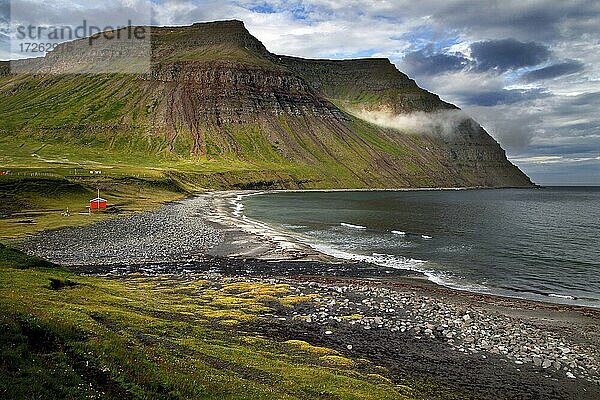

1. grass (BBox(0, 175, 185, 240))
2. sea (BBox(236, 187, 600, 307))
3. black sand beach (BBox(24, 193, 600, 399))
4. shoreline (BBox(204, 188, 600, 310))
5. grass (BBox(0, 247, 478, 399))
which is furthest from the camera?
grass (BBox(0, 175, 185, 240))

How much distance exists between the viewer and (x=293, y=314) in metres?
33.8

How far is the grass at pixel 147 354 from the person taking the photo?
15.6 metres

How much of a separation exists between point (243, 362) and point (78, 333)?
Answer: 7682 mm

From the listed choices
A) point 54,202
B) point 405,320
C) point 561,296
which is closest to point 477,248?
point 561,296

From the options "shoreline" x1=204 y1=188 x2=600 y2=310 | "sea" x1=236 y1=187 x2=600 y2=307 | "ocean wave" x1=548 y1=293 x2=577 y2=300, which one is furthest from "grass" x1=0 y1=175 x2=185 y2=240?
"ocean wave" x1=548 y1=293 x2=577 y2=300

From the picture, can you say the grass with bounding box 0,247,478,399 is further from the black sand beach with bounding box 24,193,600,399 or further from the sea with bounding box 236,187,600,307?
the sea with bounding box 236,187,600,307

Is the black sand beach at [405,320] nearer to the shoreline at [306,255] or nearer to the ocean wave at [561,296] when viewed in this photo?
the shoreline at [306,255]

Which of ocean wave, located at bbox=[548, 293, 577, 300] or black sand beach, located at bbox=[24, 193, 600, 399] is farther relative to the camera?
ocean wave, located at bbox=[548, 293, 577, 300]

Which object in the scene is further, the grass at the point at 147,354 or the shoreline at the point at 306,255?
the shoreline at the point at 306,255

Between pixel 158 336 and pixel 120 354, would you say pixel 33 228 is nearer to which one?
pixel 158 336

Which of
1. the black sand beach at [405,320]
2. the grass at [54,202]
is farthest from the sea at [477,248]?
the grass at [54,202]

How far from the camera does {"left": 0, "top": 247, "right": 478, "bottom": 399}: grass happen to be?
51.2 feet

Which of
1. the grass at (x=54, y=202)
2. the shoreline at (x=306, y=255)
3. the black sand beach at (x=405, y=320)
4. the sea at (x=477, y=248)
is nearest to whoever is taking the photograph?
the black sand beach at (x=405, y=320)

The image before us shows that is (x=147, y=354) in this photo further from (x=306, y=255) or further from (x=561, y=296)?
(x=306, y=255)
